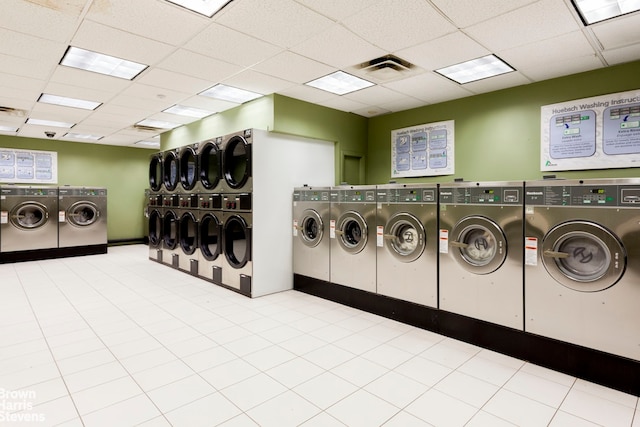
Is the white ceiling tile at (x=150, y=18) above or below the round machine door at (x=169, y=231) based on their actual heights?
above

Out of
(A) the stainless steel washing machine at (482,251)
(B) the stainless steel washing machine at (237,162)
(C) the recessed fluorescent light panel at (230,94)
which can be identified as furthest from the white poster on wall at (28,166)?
(A) the stainless steel washing machine at (482,251)

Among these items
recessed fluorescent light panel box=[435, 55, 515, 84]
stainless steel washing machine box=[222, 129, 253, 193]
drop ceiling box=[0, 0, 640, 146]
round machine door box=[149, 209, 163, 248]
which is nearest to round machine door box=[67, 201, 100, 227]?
round machine door box=[149, 209, 163, 248]

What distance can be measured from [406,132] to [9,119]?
709 cm

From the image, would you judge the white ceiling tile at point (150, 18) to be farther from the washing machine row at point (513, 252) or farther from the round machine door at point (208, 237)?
the round machine door at point (208, 237)

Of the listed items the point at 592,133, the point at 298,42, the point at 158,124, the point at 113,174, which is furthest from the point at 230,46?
the point at 113,174

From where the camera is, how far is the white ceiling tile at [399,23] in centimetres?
262

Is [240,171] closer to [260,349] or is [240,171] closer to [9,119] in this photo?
[260,349]

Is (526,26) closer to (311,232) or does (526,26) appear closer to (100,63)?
(311,232)

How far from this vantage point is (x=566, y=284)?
2.66 metres

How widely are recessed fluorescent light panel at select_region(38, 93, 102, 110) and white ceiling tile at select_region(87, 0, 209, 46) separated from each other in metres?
2.99

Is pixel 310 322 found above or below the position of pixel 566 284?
below

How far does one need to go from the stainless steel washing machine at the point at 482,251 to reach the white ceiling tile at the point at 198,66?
105 inches

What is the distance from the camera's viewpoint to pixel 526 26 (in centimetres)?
286

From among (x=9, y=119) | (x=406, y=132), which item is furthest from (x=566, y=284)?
Result: (x=9, y=119)
